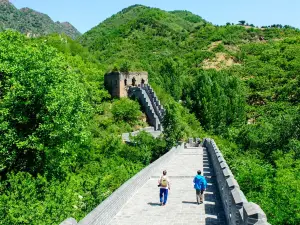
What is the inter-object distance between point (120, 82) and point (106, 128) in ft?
23.6

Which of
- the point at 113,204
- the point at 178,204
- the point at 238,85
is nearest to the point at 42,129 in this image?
the point at 113,204

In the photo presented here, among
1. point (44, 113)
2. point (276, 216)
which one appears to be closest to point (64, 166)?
point (44, 113)

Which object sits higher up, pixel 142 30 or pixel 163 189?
pixel 142 30

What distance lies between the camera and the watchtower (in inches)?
1505

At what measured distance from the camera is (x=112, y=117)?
34844 mm

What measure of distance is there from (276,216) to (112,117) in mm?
24045

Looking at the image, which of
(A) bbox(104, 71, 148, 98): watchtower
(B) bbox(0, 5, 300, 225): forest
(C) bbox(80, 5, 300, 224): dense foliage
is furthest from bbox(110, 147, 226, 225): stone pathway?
(A) bbox(104, 71, 148, 98): watchtower

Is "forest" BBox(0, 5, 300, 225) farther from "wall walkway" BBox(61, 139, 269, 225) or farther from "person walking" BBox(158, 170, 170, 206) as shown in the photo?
"person walking" BBox(158, 170, 170, 206)

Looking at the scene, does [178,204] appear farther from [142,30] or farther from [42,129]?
[142,30]

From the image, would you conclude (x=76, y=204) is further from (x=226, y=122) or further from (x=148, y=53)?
(x=148, y=53)

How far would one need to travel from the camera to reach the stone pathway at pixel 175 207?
1017 centimetres

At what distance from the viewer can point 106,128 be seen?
107 ft

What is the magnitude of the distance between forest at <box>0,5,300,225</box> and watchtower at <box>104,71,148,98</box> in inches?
34.1

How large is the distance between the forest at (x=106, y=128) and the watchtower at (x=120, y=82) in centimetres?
87
